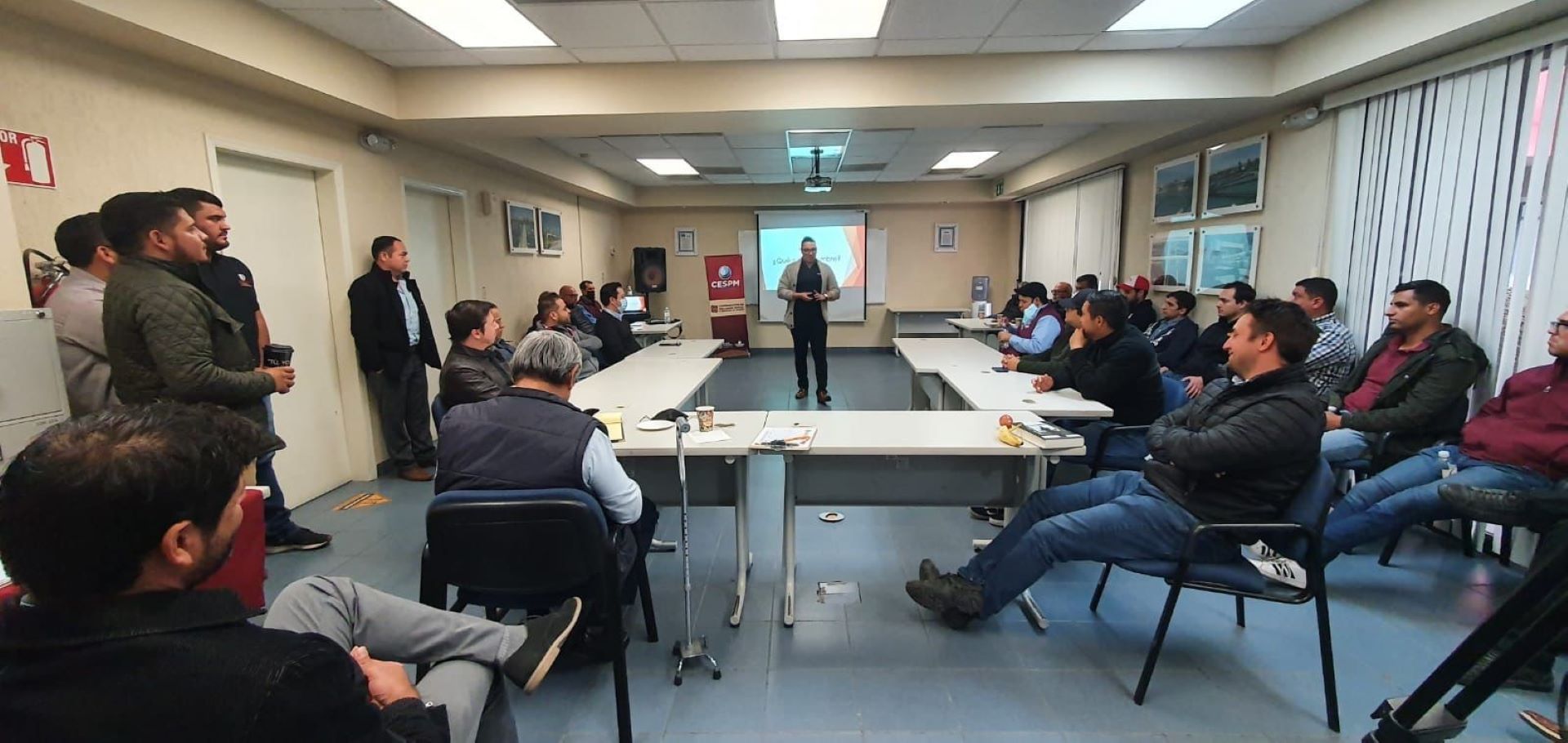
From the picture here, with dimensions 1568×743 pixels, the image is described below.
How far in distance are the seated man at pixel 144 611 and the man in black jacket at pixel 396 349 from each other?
371 centimetres

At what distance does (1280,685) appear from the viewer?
2191 millimetres

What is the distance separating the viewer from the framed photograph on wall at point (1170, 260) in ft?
17.6

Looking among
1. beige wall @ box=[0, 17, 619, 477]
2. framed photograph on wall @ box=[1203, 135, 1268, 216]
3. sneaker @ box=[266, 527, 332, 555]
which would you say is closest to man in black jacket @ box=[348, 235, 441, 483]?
beige wall @ box=[0, 17, 619, 477]

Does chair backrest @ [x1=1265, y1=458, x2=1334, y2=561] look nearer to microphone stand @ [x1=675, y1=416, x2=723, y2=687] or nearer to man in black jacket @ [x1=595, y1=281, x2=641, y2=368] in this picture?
microphone stand @ [x1=675, y1=416, x2=723, y2=687]

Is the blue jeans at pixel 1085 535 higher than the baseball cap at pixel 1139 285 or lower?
lower

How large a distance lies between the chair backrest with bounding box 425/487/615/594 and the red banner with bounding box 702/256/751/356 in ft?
Result: 26.9

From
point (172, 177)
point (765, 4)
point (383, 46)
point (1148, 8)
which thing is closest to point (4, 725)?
point (172, 177)

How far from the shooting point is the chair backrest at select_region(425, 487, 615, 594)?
1693 mm

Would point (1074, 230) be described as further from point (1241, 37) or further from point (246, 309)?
point (246, 309)

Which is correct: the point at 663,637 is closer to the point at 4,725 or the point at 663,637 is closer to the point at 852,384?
the point at 4,725

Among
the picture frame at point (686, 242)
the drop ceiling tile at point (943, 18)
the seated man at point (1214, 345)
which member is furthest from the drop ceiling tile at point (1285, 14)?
the picture frame at point (686, 242)

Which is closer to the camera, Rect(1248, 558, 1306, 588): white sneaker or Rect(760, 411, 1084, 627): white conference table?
Rect(1248, 558, 1306, 588): white sneaker

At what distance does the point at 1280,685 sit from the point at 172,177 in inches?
194

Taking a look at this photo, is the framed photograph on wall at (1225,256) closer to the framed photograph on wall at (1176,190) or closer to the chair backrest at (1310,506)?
the framed photograph on wall at (1176,190)
